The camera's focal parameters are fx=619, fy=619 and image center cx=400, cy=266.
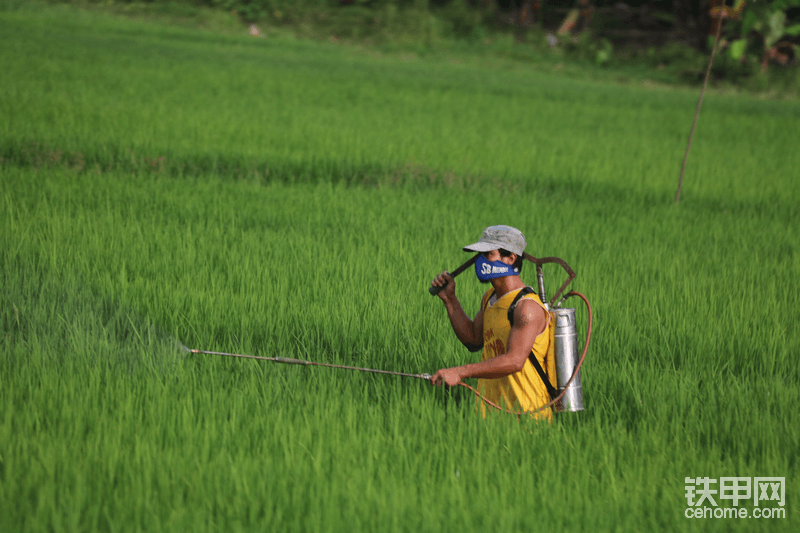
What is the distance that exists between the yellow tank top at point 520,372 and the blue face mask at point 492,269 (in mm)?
87

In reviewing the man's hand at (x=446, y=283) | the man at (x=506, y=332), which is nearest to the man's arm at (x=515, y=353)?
the man at (x=506, y=332)

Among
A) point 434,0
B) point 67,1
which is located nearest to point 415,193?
point 67,1

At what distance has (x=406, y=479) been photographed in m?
1.92

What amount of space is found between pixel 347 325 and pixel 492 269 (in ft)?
3.78

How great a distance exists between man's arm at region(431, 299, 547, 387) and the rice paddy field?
0.21 m

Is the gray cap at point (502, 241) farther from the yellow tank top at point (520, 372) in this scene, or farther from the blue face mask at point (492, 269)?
the yellow tank top at point (520, 372)

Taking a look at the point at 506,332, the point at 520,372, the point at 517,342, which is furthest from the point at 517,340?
the point at 520,372

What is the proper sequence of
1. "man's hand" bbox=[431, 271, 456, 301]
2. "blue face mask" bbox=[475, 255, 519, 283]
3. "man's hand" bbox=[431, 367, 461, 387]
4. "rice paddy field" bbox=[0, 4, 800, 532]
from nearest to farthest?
"rice paddy field" bbox=[0, 4, 800, 532]
"man's hand" bbox=[431, 367, 461, 387]
"blue face mask" bbox=[475, 255, 519, 283]
"man's hand" bbox=[431, 271, 456, 301]

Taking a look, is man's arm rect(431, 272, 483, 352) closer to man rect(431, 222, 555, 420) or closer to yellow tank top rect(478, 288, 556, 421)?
man rect(431, 222, 555, 420)

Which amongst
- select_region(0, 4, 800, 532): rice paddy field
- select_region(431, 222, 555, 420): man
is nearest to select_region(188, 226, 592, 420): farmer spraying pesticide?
select_region(431, 222, 555, 420): man

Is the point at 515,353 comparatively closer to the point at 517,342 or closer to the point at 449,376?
the point at 517,342

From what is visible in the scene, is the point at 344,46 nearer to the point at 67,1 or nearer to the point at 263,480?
the point at 67,1

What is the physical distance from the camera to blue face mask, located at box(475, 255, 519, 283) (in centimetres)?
220

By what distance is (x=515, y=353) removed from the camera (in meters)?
2.11
